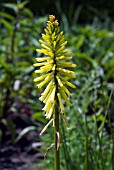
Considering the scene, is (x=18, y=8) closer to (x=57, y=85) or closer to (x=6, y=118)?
(x=6, y=118)

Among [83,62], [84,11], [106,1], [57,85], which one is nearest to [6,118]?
[83,62]

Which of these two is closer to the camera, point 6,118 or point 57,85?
point 57,85

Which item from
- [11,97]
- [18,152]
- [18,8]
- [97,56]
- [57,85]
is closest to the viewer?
[57,85]

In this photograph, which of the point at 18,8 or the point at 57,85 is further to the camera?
the point at 18,8

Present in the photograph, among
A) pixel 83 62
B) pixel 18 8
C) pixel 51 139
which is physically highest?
pixel 18 8

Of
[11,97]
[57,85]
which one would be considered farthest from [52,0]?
[57,85]

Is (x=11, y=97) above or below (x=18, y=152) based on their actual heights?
above

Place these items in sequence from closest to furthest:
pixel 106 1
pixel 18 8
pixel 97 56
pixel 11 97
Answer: pixel 11 97, pixel 18 8, pixel 97 56, pixel 106 1

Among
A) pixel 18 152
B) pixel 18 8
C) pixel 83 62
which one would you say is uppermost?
pixel 18 8

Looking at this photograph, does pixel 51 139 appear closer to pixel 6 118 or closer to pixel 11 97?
pixel 6 118
